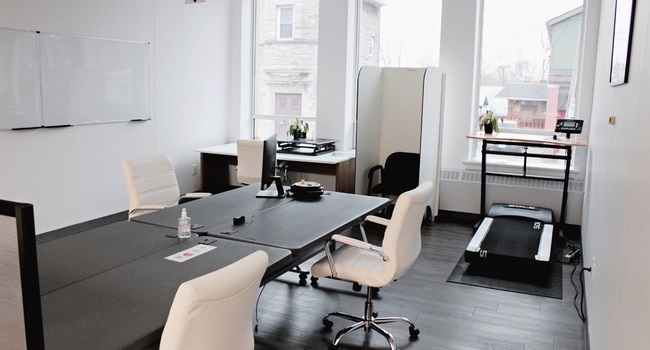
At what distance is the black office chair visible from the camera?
22.1 ft

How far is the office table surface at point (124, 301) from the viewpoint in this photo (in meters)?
1.91

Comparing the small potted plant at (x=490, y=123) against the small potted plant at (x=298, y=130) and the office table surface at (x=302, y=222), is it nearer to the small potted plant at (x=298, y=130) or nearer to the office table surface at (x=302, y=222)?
the small potted plant at (x=298, y=130)

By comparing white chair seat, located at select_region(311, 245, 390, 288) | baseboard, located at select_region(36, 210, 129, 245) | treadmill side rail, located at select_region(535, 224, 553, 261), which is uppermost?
white chair seat, located at select_region(311, 245, 390, 288)

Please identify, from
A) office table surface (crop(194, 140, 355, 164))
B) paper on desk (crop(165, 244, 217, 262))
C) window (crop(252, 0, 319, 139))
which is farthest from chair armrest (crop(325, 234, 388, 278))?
window (crop(252, 0, 319, 139))

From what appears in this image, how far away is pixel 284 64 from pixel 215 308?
6.55 metres

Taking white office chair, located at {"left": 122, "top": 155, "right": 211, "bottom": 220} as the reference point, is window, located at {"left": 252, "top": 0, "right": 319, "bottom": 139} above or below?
above

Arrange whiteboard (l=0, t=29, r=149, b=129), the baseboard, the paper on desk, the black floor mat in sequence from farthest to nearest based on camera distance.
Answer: the baseboard → whiteboard (l=0, t=29, r=149, b=129) → the black floor mat → the paper on desk

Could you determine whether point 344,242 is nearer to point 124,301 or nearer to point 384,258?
point 384,258

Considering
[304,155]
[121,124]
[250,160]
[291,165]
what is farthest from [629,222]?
[121,124]

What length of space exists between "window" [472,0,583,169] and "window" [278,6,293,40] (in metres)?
2.69

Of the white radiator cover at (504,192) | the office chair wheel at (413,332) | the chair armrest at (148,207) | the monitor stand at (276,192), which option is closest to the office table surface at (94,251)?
the chair armrest at (148,207)

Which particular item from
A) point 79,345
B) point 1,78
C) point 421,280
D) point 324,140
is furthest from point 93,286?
point 324,140

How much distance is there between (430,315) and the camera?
4.03 meters

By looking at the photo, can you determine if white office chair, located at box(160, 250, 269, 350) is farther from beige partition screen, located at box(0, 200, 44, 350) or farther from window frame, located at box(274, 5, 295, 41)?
window frame, located at box(274, 5, 295, 41)
